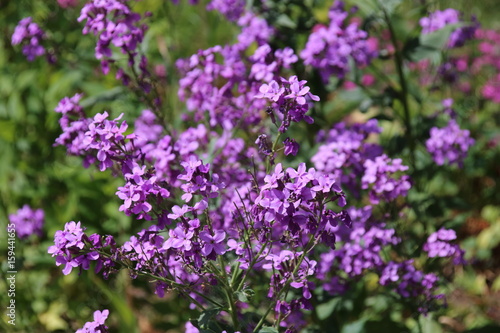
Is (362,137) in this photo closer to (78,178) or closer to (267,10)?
(267,10)

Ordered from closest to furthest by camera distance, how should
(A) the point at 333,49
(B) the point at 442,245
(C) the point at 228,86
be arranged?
(B) the point at 442,245, (C) the point at 228,86, (A) the point at 333,49

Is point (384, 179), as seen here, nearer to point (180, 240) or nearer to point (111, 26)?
point (180, 240)

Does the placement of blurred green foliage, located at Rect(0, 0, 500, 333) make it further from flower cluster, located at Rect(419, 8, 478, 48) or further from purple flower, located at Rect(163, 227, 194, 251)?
purple flower, located at Rect(163, 227, 194, 251)

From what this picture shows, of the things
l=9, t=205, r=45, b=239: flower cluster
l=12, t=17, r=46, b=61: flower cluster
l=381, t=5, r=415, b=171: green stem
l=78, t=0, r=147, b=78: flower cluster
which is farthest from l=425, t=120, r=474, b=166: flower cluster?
l=9, t=205, r=45, b=239: flower cluster

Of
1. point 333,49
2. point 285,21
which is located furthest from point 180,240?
point 285,21

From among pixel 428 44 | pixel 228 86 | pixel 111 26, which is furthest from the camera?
pixel 428 44

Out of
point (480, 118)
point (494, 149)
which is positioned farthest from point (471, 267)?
point (480, 118)

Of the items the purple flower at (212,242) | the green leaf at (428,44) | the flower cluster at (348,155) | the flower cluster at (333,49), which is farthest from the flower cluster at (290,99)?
the green leaf at (428,44)
